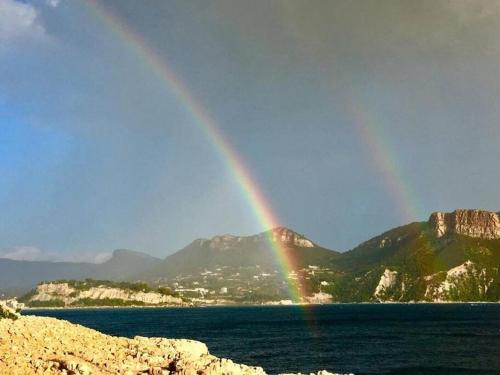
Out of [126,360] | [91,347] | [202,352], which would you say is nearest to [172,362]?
[126,360]

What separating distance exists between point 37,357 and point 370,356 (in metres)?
61.8

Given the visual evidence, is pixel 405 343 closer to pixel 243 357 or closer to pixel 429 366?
pixel 429 366

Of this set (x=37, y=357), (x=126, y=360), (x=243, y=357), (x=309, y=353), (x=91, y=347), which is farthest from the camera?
(x=309, y=353)

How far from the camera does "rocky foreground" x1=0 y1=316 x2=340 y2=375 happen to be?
3841 centimetres

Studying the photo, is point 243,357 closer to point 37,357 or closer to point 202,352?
point 202,352

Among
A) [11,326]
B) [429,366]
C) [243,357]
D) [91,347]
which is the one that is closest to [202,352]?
[91,347]

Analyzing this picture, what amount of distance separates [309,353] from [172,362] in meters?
54.5

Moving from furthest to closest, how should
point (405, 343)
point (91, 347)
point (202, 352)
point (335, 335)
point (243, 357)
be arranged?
point (335, 335)
point (405, 343)
point (243, 357)
point (202, 352)
point (91, 347)

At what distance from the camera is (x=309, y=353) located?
94.2 metres

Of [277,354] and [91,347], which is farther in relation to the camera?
[277,354]

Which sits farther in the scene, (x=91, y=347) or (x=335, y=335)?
(x=335, y=335)

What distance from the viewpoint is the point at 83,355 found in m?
44.5

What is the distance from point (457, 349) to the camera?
9550 centimetres

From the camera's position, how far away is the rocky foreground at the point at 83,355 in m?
38.4
